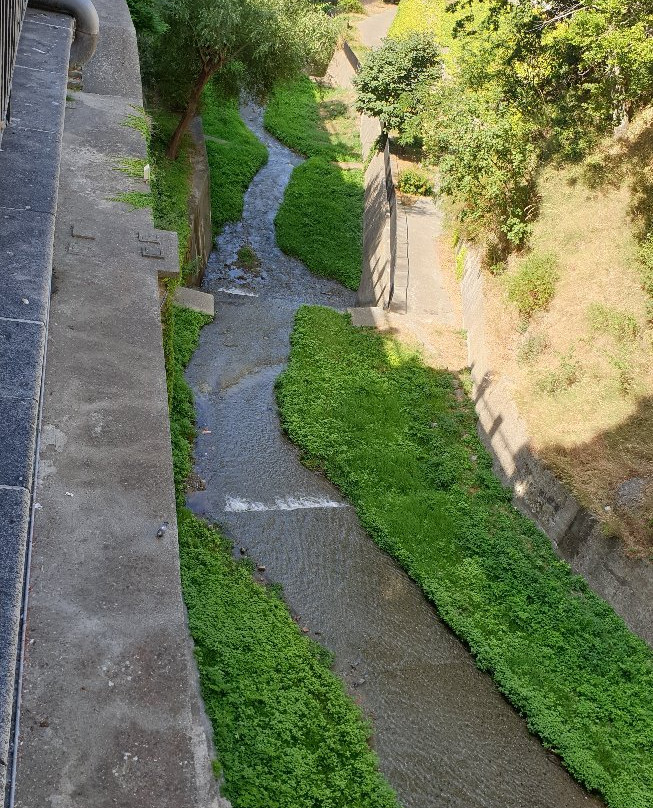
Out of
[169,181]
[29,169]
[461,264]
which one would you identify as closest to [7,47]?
[29,169]

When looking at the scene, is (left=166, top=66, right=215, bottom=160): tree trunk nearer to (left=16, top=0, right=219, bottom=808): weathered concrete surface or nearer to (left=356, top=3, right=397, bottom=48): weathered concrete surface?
(left=16, top=0, right=219, bottom=808): weathered concrete surface

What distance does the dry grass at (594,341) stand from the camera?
1234 centimetres

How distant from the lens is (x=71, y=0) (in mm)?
8805

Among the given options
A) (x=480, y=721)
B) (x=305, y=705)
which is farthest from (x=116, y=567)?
(x=480, y=721)

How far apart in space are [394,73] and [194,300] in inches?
466

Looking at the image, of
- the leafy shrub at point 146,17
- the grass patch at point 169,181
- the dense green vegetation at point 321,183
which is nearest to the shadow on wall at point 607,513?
the grass patch at point 169,181

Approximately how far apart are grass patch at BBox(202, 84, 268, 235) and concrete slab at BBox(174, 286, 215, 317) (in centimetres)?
522

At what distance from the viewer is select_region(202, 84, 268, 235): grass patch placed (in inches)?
899

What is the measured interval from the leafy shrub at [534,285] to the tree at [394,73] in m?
9.78

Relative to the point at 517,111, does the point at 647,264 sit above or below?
below

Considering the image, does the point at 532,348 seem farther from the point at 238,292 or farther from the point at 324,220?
the point at 324,220

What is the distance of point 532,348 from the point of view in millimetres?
14898

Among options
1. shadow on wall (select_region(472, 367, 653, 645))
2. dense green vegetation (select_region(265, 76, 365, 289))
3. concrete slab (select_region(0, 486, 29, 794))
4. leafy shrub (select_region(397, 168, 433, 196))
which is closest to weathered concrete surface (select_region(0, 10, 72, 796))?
concrete slab (select_region(0, 486, 29, 794))

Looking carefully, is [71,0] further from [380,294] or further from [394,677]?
[380,294]
